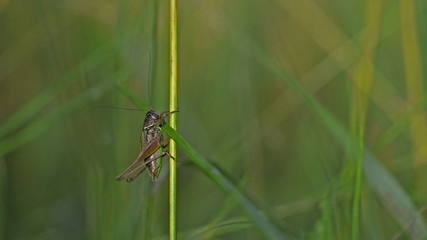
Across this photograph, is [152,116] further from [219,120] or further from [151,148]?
[219,120]

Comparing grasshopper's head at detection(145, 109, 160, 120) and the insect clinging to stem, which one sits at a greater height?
grasshopper's head at detection(145, 109, 160, 120)

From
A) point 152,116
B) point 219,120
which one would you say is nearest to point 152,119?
point 152,116

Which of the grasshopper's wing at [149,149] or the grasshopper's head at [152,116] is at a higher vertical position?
the grasshopper's head at [152,116]

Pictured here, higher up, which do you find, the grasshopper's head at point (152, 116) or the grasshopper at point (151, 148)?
the grasshopper's head at point (152, 116)

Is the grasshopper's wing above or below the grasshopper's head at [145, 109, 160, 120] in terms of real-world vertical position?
below

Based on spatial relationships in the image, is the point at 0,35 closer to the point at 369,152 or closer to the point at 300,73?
the point at 300,73

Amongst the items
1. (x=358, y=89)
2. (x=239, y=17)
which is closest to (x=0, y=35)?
(x=239, y=17)

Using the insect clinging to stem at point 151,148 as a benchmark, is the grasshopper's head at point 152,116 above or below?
above

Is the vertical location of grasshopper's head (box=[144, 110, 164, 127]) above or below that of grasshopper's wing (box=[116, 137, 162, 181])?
above
